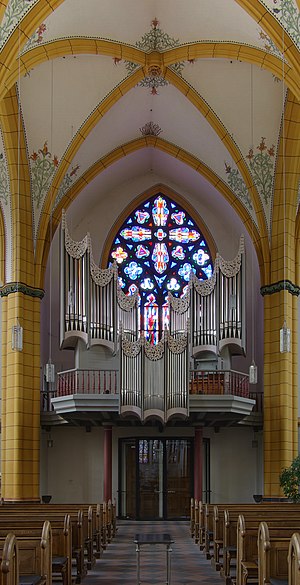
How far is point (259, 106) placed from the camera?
861 inches

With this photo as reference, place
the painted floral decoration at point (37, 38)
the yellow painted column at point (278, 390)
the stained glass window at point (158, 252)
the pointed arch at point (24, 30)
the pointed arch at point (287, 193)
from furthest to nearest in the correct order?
the stained glass window at point (158, 252), the yellow painted column at point (278, 390), the pointed arch at point (287, 193), the painted floral decoration at point (37, 38), the pointed arch at point (24, 30)

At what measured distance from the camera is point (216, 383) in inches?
915

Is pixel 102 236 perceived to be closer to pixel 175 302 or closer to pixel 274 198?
pixel 175 302

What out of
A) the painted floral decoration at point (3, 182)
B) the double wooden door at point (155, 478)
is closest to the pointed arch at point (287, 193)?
the double wooden door at point (155, 478)

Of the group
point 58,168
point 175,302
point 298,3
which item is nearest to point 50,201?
point 58,168

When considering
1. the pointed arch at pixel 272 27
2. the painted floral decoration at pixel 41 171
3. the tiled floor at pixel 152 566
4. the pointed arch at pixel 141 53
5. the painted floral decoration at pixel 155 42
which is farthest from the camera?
the painted floral decoration at pixel 41 171

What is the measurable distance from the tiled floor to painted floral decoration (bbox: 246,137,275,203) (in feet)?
28.8

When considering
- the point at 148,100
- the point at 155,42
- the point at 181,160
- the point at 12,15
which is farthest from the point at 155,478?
the point at 12,15

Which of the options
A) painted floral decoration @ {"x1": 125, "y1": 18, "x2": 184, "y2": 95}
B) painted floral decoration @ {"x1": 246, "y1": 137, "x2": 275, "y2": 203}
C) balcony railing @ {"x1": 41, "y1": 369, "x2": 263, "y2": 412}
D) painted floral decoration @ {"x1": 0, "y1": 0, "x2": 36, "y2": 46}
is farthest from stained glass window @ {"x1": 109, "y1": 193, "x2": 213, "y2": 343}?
painted floral decoration @ {"x1": 0, "y1": 0, "x2": 36, "y2": 46}

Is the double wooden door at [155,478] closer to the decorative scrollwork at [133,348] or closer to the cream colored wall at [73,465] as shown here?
the cream colored wall at [73,465]

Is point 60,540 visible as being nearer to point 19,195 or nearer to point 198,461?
point 19,195

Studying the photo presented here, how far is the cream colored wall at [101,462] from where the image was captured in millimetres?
25859

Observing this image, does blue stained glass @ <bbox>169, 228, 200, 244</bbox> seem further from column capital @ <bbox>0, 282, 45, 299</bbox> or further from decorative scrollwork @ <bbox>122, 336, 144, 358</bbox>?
decorative scrollwork @ <bbox>122, 336, 144, 358</bbox>

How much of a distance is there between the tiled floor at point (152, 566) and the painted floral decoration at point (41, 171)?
8.50 meters
